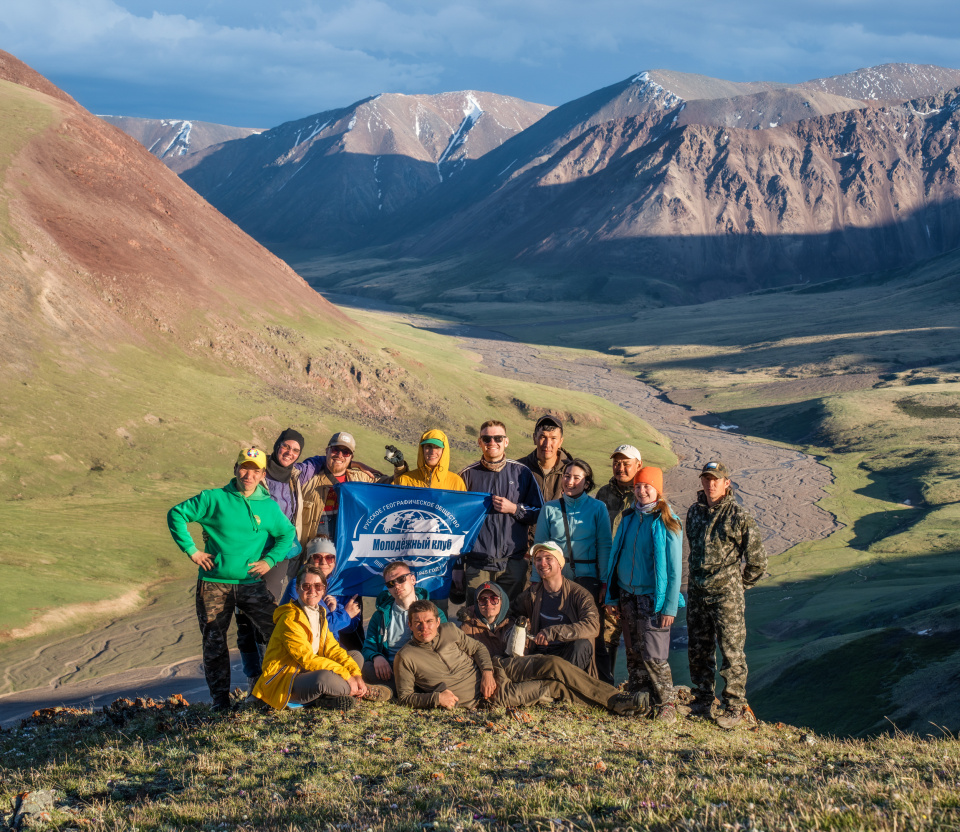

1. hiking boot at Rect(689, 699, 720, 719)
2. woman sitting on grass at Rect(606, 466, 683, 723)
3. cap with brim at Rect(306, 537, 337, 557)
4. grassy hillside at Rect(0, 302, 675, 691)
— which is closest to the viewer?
woman sitting on grass at Rect(606, 466, 683, 723)

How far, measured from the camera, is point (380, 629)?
384 inches

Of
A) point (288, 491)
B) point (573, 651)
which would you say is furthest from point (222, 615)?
point (573, 651)

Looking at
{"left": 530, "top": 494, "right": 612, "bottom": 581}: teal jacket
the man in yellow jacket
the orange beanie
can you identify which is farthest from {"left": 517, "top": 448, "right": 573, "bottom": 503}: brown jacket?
the orange beanie

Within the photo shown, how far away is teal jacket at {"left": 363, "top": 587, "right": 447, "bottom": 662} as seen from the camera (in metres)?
9.69

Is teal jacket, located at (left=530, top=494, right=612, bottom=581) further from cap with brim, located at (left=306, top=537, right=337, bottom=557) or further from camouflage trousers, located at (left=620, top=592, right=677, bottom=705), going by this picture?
cap with brim, located at (left=306, top=537, right=337, bottom=557)

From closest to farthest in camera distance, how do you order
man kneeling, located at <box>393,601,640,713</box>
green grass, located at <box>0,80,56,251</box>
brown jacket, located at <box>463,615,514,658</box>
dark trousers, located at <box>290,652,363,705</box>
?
1. dark trousers, located at <box>290,652,363,705</box>
2. man kneeling, located at <box>393,601,640,713</box>
3. brown jacket, located at <box>463,615,514,658</box>
4. green grass, located at <box>0,80,56,251</box>

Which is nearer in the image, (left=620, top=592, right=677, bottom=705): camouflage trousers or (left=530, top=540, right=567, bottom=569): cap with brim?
(left=620, top=592, right=677, bottom=705): camouflage trousers

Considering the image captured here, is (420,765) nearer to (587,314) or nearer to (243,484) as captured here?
(243,484)

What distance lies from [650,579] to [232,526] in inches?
188

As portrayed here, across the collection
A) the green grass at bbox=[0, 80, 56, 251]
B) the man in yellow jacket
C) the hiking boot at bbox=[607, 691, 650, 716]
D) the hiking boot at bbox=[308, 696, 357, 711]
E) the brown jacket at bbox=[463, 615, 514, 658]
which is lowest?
the hiking boot at bbox=[607, 691, 650, 716]

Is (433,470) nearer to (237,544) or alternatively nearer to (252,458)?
(252,458)

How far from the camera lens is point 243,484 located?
961cm

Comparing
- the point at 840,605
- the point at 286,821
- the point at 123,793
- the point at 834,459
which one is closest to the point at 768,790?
the point at 286,821

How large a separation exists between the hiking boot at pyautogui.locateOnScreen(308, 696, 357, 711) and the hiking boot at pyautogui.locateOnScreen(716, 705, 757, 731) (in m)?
4.17
